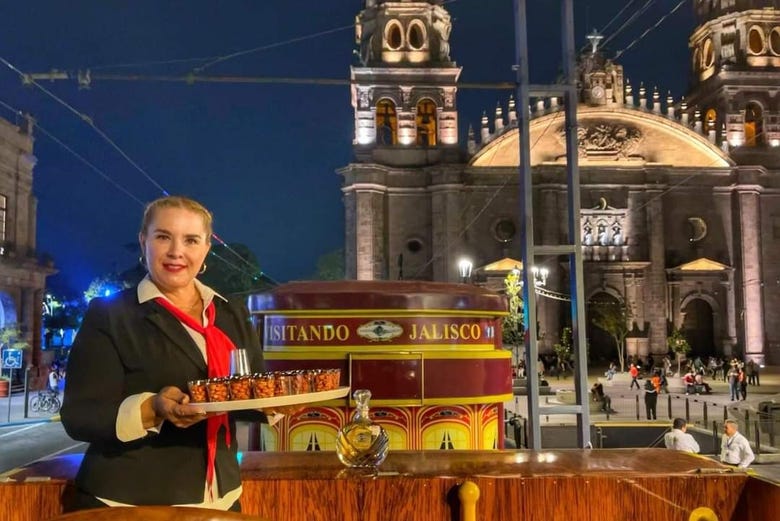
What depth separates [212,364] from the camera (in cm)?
252

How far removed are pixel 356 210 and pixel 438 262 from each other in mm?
5660

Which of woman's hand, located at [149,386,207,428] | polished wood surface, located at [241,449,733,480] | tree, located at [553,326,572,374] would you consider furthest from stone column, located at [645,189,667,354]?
woman's hand, located at [149,386,207,428]

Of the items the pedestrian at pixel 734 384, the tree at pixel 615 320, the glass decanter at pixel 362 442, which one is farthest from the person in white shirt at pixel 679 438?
the tree at pixel 615 320

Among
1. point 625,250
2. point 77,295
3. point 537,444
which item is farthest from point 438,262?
point 77,295

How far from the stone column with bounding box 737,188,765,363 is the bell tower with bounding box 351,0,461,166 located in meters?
18.1

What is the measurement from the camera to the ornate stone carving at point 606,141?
1709 inches

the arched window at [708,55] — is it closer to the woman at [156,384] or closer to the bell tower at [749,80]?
the bell tower at [749,80]

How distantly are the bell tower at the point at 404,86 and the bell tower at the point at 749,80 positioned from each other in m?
17.2

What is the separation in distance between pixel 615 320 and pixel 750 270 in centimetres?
995

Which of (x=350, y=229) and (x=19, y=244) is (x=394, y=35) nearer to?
(x=350, y=229)

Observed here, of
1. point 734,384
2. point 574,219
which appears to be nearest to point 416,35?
point 734,384

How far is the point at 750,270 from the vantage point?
1692 inches

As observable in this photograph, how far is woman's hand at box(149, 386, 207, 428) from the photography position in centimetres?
225

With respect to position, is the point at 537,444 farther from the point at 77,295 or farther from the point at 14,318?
the point at 77,295
